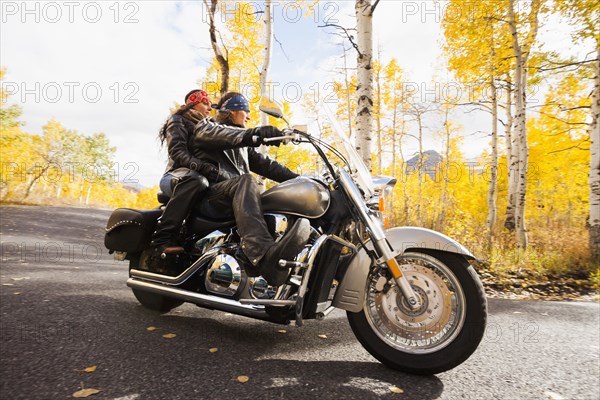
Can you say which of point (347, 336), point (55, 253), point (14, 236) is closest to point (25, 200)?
point (14, 236)

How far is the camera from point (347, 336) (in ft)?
9.84

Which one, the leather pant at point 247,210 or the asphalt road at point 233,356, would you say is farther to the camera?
the leather pant at point 247,210

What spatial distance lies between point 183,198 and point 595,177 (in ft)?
26.6

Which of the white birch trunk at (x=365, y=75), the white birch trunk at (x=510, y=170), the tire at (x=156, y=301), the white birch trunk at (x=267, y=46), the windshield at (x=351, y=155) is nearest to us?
the windshield at (x=351, y=155)

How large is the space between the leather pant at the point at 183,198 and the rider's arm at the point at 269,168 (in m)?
0.87

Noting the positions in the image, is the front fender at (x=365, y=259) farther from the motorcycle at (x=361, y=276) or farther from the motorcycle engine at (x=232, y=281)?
the motorcycle engine at (x=232, y=281)

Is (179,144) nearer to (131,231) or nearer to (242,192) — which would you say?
(131,231)

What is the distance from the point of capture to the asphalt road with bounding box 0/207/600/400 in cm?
201

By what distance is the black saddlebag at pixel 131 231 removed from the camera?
3.16 m

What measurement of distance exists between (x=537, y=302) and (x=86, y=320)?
547 cm

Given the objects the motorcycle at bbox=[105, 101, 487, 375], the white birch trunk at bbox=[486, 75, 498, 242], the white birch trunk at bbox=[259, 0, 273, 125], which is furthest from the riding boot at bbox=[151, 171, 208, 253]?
the white birch trunk at bbox=[486, 75, 498, 242]

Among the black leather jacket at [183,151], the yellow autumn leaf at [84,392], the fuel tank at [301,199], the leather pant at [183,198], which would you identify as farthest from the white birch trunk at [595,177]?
the yellow autumn leaf at [84,392]

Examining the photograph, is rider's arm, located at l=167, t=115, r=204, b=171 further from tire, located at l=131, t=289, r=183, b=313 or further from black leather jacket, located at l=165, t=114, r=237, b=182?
tire, located at l=131, t=289, r=183, b=313

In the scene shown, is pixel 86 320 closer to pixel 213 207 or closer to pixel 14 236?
pixel 213 207
